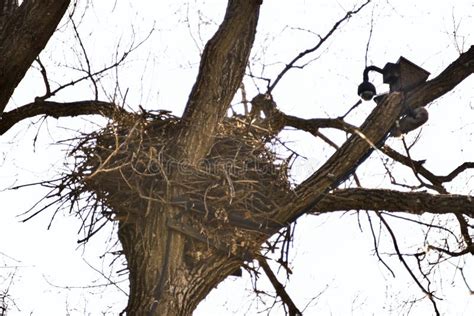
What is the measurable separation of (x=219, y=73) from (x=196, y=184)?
0.78m

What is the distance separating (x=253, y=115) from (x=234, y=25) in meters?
0.87

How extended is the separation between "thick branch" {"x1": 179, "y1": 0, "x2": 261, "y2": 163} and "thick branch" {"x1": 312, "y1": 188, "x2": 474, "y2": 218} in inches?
31.8

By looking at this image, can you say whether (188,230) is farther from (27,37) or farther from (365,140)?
(27,37)

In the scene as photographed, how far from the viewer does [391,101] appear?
163 inches

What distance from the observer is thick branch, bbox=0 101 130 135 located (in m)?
5.20

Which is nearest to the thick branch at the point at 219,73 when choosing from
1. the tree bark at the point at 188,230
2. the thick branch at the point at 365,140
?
the tree bark at the point at 188,230

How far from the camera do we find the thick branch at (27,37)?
13.0 ft

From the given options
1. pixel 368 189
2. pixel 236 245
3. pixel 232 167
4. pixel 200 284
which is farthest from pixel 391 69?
pixel 200 284

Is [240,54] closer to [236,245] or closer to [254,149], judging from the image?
[254,149]

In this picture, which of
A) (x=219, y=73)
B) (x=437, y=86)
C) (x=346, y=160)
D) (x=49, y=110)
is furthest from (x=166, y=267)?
(x=49, y=110)

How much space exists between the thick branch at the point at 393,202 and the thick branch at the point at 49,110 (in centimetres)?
175

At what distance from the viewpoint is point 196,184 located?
405cm

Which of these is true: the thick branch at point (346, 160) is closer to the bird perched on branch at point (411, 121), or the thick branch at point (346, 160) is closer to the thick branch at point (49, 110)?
the bird perched on branch at point (411, 121)

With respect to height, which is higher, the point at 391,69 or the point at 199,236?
the point at 391,69
